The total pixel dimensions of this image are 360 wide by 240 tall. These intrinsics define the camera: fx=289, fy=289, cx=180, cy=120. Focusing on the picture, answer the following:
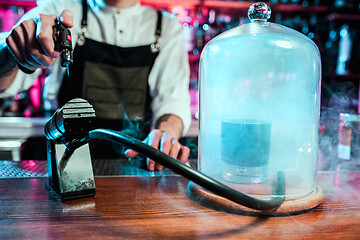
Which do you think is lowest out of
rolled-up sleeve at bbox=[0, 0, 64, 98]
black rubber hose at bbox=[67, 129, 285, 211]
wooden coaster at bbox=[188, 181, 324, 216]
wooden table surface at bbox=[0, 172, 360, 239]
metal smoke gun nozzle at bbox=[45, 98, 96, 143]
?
wooden table surface at bbox=[0, 172, 360, 239]

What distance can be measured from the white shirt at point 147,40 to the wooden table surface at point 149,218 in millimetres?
816

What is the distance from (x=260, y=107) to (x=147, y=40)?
3.12 feet

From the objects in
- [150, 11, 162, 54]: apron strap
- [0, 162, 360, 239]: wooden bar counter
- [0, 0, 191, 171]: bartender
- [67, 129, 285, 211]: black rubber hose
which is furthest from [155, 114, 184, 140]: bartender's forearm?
[67, 129, 285, 211]: black rubber hose

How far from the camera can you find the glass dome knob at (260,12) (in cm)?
55

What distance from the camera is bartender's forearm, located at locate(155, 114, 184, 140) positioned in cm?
118

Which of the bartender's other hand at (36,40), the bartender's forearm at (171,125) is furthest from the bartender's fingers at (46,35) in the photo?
the bartender's forearm at (171,125)

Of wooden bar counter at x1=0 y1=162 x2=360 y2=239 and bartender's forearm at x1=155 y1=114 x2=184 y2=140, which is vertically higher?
bartender's forearm at x1=155 y1=114 x2=184 y2=140

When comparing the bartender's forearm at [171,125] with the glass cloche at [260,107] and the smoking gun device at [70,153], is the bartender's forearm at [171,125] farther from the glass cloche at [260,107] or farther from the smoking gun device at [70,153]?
the smoking gun device at [70,153]

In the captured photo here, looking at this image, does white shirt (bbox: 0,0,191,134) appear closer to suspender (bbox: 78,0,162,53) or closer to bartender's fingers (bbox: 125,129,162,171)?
suspender (bbox: 78,0,162,53)

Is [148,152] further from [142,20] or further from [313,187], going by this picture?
[142,20]

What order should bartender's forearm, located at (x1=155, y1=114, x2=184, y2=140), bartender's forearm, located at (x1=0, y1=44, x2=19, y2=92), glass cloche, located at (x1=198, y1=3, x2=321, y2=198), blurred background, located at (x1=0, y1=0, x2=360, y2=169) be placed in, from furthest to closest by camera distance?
blurred background, located at (x1=0, y1=0, x2=360, y2=169) → bartender's forearm, located at (x1=155, y1=114, x2=184, y2=140) → bartender's forearm, located at (x1=0, y1=44, x2=19, y2=92) → glass cloche, located at (x1=198, y1=3, x2=321, y2=198)

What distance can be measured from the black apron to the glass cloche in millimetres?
759

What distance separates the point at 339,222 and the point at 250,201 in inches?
5.8

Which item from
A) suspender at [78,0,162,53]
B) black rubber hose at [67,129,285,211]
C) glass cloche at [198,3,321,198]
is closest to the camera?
black rubber hose at [67,129,285,211]
